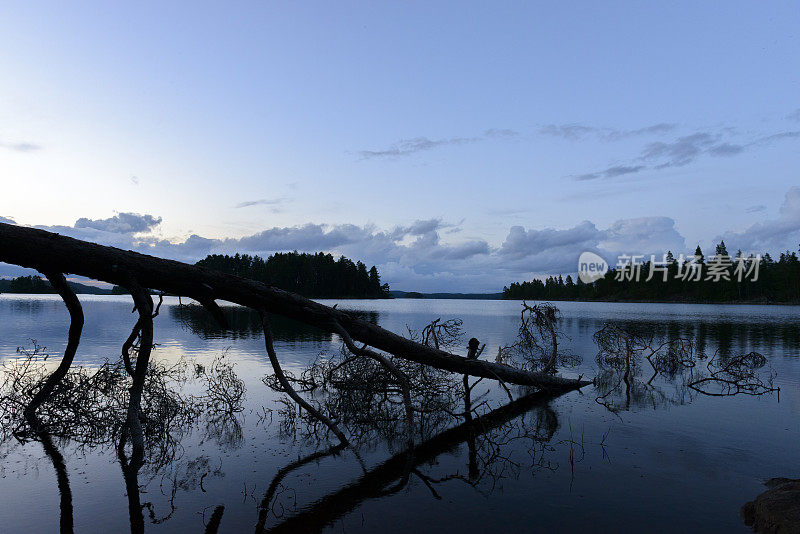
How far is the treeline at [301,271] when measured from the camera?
529 ft

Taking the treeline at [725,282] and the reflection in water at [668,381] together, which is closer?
the reflection in water at [668,381]

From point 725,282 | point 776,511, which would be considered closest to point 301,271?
point 725,282

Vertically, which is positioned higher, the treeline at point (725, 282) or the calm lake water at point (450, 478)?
the treeline at point (725, 282)

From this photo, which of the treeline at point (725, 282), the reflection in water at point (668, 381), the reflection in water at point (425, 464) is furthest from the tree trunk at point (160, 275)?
the treeline at point (725, 282)

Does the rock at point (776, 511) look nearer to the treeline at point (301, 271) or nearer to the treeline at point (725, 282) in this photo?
the treeline at point (301, 271)

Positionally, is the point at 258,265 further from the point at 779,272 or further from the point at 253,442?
the point at 779,272

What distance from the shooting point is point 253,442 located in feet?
45.2

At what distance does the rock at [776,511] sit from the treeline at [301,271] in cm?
15313

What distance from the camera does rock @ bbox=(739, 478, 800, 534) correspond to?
26.9 ft

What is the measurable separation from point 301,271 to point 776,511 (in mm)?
161317

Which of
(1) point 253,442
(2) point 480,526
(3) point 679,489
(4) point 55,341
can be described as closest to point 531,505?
(2) point 480,526

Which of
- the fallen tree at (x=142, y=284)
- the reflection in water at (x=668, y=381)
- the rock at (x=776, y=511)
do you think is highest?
the fallen tree at (x=142, y=284)

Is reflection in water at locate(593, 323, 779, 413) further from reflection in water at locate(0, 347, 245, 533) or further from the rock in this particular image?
reflection in water at locate(0, 347, 245, 533)

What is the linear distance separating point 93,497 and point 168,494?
4.82 feet
